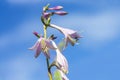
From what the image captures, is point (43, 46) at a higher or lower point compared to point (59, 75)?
higher

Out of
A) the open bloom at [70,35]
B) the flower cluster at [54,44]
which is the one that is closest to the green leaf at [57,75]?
the flower cluster at [54,44]

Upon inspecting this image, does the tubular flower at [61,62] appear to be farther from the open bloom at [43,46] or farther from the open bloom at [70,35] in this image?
the open bloom at [70,35]

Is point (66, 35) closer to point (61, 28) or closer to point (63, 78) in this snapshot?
point (61, 28)

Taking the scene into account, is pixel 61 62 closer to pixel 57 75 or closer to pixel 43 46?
pixel 57 75

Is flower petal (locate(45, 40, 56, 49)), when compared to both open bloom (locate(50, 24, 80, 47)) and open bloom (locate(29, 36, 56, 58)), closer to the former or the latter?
open bloom (locate(29, 36, 56, 58))

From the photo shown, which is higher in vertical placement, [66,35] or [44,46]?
[66,35]

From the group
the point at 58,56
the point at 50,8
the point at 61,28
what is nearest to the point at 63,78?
the point at 58,56

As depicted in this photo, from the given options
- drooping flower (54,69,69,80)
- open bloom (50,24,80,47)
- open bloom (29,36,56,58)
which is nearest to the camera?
drooping flower (54,69,69,80)

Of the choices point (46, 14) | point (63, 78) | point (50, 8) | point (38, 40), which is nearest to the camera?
point (63, 78)

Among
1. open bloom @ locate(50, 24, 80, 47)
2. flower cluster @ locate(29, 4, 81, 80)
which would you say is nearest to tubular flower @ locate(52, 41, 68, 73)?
flower cluster @ locate(29, 4, 81, 80)

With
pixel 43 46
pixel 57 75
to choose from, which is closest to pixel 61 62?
pixel 57 75

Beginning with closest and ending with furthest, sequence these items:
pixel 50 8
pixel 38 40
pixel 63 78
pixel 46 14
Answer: pixel 63 78 → pixel 46 14 → pixel 38 40 → pixel 50 8
